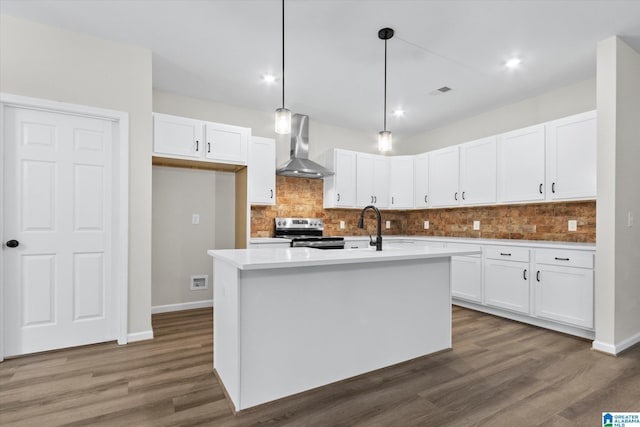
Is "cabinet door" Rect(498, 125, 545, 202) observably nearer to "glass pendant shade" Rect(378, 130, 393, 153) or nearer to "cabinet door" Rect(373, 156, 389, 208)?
"cabinet door" Rect(373, 156, 389, 208)

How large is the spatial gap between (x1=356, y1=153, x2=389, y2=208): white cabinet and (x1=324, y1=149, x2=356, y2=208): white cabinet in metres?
0.10

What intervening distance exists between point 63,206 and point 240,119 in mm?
2462

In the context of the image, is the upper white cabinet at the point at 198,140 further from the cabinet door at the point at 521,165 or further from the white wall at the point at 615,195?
the white wall at the point at 615,195

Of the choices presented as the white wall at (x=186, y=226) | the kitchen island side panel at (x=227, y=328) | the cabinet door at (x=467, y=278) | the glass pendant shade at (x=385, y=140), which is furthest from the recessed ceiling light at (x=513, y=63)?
the white wall at (x=186, y=226)

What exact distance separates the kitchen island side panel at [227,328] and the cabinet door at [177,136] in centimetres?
183

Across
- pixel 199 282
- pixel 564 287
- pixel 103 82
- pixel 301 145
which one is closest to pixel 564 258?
pixel 564 287

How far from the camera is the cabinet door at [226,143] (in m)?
3.91

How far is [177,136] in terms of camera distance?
3.68m

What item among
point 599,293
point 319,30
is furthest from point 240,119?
point 599,293

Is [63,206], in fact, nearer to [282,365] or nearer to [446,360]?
[282,365]

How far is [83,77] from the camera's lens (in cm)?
Answer: 294

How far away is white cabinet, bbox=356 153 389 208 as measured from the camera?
530 centimetres

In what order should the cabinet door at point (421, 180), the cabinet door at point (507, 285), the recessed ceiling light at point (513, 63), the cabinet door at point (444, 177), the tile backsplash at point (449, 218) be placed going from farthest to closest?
the cabinet door at point (421, 180) < the cabinet door at point (444, 177) < the tile backsplash at point (449, 218) < the cabinet door at point (507, 285) < the recessed ceiling light at point (513, 63)

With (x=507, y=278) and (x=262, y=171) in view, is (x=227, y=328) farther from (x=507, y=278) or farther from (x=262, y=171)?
(x=507, y=278)
